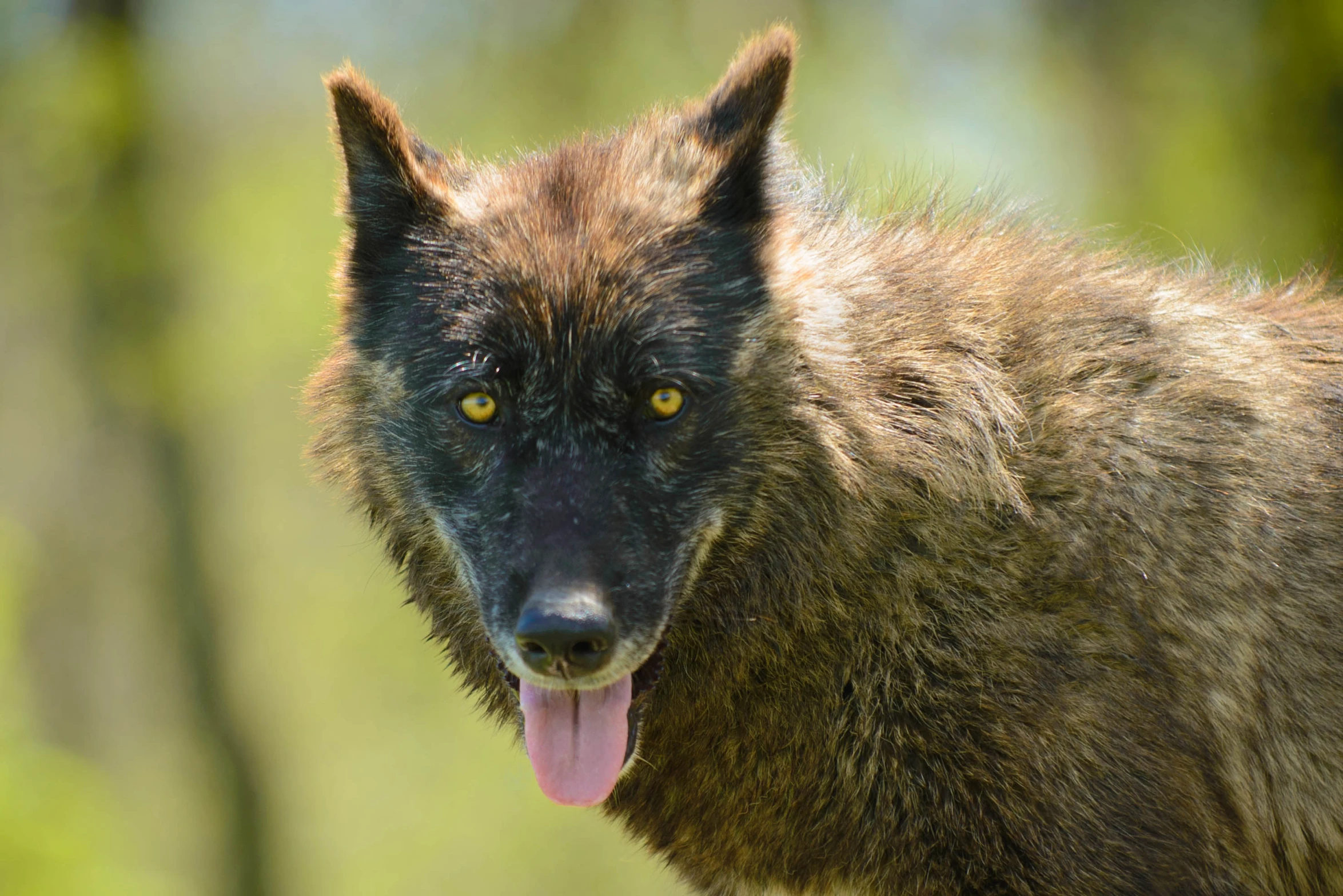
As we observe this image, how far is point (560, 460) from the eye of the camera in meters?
3.21

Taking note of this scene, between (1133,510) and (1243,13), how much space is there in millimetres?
6516

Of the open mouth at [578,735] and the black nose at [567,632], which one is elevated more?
the black nose at [567,632]

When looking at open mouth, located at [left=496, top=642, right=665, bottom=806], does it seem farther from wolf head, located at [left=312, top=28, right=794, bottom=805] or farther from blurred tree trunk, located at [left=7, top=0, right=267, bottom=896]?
blurred tree trunk, located at [left=7, top=0, right=267, bottom=896]

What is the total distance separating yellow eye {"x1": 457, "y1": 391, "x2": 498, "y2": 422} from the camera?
3307 millimetres

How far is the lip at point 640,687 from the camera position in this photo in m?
3.33

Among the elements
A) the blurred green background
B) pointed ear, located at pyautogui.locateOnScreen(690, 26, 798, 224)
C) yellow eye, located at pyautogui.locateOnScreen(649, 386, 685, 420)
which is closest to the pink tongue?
yellow eye, located at pyautogui.locateOnScreen(649, 386, 685, 420)

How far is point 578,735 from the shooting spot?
329 cm

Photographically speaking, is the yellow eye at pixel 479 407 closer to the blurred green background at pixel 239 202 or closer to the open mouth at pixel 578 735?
the open mouth at pixel 578 735

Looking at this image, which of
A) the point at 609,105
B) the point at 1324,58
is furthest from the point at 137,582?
the point at 1324,58

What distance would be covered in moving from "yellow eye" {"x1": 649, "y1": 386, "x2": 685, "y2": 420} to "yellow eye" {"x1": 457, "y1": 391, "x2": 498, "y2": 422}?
433 mm

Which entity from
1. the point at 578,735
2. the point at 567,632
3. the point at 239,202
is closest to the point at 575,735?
the point at 578,735

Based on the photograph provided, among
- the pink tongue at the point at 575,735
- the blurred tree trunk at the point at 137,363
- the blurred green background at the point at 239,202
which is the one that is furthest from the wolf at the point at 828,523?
the blurred tree trunk at the point at 137,363

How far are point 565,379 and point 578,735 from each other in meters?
0.97

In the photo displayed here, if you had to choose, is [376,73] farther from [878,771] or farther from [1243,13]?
[878,771]
